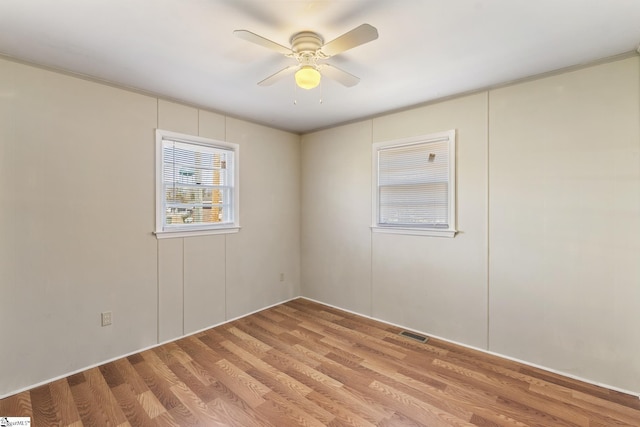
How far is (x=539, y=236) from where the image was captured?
2533 mm

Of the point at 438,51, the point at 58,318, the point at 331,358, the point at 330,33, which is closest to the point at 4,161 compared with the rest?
the point at 58,318

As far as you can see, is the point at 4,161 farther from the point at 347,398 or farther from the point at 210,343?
the point at 347,398

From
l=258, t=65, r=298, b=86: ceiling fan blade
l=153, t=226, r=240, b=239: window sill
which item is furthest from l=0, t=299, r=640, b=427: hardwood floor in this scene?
l=258, t=65, r=298, b=86: ceiling fan blade

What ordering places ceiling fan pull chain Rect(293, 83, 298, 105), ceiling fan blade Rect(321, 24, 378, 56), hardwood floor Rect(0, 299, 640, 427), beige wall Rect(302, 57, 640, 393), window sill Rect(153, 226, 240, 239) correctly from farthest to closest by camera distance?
window sill Rect(153, 226, 240, 239), ceiling fan pull chain Rect(293, 83, 298, 105), beige wall Rect(302, 57, 640, 393), hardwood floor Rect(0, 299, 640, 427), ceiling fan blade Rect(321, 24, 378, 56)

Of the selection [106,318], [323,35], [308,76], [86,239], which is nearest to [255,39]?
[308,76]

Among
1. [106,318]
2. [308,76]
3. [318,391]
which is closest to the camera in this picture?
[308,76]

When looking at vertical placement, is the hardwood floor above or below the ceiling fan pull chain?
below

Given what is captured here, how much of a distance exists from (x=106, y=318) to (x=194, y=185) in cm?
153

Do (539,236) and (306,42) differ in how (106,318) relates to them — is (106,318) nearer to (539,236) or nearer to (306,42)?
(306,42)

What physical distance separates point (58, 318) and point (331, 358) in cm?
235

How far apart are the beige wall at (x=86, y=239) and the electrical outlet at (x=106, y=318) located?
38 millimetres

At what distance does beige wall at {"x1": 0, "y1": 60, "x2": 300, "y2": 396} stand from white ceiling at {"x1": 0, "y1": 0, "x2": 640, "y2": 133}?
12.0 inches

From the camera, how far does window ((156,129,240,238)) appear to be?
302cm

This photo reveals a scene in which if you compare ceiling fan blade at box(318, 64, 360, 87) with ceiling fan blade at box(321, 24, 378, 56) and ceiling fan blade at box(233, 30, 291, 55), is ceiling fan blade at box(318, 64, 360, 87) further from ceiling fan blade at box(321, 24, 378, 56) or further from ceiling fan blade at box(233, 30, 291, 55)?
ceiling fan blade at box(233, 30, 291, 55)
